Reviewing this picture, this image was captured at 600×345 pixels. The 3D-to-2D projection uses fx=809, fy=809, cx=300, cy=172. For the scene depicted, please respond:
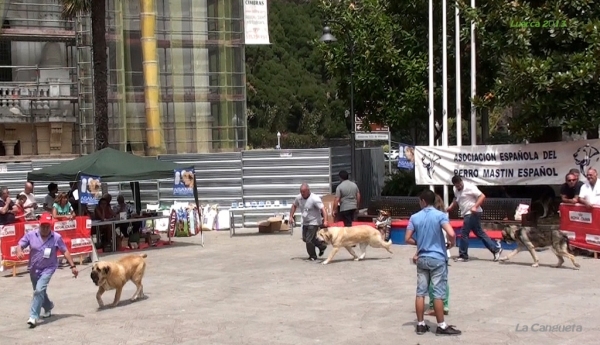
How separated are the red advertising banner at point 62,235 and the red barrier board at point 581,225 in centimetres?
1009

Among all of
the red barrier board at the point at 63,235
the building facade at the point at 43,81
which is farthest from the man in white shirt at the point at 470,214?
the building facade at the point at 43,81

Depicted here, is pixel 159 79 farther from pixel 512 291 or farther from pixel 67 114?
pixel 512 291

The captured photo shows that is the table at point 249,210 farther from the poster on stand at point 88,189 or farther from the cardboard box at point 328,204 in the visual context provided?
the poster on stand at point 88,189

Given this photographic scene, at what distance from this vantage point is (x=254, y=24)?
34125 millimetres

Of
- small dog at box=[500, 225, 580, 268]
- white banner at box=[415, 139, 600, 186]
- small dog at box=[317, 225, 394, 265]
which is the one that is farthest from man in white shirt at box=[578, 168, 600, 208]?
small dog at box=[317, 225, 394, 265]

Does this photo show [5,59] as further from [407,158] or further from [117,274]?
[117,274]

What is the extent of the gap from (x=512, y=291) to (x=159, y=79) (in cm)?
2524

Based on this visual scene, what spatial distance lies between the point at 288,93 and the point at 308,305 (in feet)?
189

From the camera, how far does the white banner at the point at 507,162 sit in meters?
18.4

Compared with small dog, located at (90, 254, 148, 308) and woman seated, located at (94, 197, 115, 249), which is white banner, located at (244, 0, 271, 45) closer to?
woman seated, located at (94, 197, 115, 249)

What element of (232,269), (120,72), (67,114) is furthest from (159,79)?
(232,269)

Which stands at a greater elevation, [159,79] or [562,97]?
[159,79]

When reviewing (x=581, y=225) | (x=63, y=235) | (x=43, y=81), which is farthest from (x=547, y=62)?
(x=43, y=81)

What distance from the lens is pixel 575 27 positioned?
1875cm
